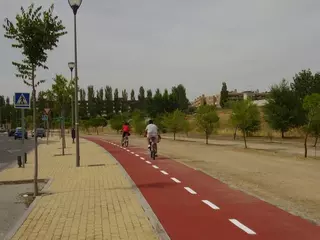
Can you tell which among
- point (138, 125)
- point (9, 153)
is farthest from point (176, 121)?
point (9, 153)

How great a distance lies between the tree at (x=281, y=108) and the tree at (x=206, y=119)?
38.2 ft

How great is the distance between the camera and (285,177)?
12172mm

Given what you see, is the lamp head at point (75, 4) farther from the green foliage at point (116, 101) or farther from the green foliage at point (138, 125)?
the green foliage at point (116, 101)

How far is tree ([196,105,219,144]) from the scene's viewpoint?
32272 mm

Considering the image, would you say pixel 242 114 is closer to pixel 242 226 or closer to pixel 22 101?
pixel 22 101

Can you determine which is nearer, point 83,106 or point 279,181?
point 279,181

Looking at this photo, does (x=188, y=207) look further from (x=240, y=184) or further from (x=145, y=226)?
(x=240, y=184)

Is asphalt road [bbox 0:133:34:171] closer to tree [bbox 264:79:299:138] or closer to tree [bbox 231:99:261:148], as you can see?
tree [bbox 231:99:261:148]

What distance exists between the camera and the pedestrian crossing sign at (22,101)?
13.7 meters

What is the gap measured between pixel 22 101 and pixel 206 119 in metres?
20.2

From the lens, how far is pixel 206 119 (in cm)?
3234

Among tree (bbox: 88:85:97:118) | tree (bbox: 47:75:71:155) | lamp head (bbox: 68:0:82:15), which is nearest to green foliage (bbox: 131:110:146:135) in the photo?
tree (bbox: 47:75:71:155)

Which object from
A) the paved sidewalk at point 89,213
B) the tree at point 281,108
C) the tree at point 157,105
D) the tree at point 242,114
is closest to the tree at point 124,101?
the tree at point 157,105

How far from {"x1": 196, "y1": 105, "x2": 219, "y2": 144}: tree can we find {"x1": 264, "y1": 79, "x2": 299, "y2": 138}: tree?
11.6 meters
